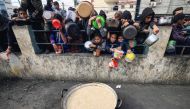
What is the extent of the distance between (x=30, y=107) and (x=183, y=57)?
13.1 ft

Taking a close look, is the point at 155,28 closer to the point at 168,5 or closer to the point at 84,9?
the point at 84,9

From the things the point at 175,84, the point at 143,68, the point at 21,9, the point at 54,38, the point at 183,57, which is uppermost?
the point at 21,9

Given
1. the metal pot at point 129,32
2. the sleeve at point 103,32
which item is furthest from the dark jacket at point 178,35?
the sleeve at point 103,32

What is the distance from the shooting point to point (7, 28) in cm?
377

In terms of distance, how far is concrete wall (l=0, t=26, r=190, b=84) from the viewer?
11.8ft

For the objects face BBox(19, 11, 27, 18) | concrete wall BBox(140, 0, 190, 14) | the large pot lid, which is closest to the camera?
the large pot lid

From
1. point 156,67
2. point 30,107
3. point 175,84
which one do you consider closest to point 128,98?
point 156,67

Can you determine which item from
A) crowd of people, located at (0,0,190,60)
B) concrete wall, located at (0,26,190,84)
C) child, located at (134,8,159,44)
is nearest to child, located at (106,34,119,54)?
crowd of people, located at (0,0,190,60)

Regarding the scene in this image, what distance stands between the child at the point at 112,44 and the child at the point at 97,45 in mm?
131

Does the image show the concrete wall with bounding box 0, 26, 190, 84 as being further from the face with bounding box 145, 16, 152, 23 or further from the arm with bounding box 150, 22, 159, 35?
the face with bounding box 145, 16, 152, 23

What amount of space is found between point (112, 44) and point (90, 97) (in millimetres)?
1401

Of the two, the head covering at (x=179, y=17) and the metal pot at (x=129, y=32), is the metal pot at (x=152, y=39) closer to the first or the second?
the metal pot at (x=129, y=32)

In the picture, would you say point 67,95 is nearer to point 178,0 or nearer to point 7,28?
point 7,28

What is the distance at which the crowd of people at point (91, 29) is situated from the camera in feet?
10.7
